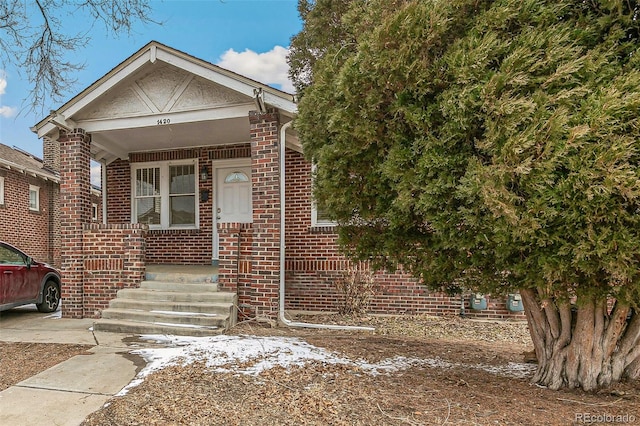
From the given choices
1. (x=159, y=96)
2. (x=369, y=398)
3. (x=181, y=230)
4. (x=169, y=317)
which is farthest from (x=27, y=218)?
(x=369, y=398)

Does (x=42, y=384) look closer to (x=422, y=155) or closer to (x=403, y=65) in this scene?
(x=422, y=155)

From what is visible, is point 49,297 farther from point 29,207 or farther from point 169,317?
point 29,207

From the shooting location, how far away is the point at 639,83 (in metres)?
2.20

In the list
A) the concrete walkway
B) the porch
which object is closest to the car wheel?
the porch

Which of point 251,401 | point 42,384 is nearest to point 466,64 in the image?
point 251,401

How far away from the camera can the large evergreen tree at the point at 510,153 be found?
2203mm

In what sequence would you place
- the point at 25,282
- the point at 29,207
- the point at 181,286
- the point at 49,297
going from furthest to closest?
the point at 29,207, the point at 49,297, the point at 25,282, the point at 181,286

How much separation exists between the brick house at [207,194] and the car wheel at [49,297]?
1.22 meters

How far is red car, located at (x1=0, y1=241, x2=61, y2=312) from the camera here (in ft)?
21.5

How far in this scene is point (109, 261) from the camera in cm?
646

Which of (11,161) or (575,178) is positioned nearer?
(575,178)

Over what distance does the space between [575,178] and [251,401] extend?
8.84ft

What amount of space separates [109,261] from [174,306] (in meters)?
1.63

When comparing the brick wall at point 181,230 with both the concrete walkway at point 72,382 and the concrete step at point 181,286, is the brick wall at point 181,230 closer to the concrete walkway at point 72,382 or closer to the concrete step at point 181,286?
the concrete step at point 181,286
